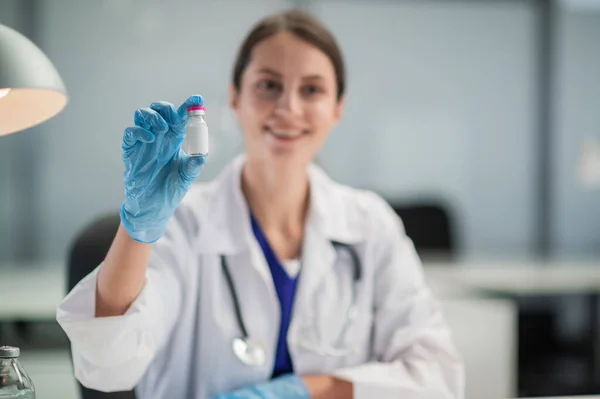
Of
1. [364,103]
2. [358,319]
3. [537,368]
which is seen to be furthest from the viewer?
[364,103]

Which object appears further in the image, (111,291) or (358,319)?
(358,319)

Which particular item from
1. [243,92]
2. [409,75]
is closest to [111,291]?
[243,92]

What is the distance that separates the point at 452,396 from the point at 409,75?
3415mm

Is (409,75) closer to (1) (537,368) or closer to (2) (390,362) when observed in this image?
(1) (537,368)

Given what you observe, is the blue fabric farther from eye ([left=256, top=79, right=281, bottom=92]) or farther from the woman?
eye ([left=256, top=79, right=281, bottom=92])

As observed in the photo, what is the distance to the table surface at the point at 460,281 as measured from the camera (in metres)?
2.21

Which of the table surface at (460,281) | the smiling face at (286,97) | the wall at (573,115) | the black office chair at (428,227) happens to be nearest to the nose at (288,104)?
the smiling face at (286,97)

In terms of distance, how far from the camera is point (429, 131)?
446 cm

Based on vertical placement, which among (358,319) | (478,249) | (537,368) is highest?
(358,319)

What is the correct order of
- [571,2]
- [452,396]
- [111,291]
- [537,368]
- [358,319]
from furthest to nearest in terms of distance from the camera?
[571,2], [537,368], [358,319], [452,396], [111,291]

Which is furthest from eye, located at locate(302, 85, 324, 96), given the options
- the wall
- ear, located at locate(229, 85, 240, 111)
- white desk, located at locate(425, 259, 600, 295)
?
the wall

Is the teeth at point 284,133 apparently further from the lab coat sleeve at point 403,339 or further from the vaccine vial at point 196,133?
the vaccine vial at point 196,133

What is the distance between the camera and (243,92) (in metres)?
1.42

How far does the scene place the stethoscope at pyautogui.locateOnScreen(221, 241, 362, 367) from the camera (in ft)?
4.33
